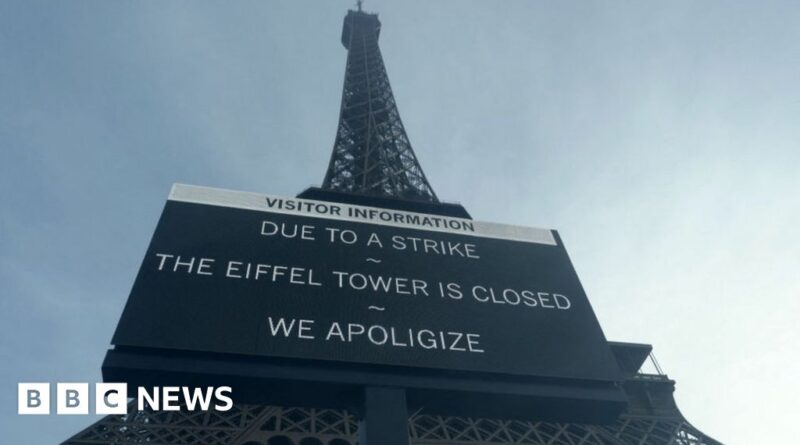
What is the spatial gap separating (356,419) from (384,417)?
1592 centimetres

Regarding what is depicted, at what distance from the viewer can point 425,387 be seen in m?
9.68

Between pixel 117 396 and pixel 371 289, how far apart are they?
13.5 feet

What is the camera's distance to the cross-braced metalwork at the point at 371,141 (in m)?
33.0

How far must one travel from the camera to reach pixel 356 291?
1074cm

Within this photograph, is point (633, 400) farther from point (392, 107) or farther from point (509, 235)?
point (392, 107)

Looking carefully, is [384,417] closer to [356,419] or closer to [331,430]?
[331,430]

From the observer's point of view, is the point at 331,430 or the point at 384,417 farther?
the point at 331,430

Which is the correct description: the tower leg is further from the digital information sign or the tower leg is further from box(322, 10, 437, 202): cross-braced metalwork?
box(322, 10, 437, 202): cross-braced metalwork

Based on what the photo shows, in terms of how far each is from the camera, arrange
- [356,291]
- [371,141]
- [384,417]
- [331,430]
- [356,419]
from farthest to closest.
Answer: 1. [371,141]
2. [356,419]
3. [331,430]
4. [356,291]
5. [384,417]

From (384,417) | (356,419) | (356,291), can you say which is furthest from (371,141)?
(384,417)

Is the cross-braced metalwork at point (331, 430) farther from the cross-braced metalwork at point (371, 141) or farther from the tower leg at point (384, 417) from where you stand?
the cross-braced metalwork at point (371, 141)

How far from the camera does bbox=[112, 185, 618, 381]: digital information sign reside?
9656mm

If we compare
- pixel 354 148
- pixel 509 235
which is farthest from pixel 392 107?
pixel 509 235

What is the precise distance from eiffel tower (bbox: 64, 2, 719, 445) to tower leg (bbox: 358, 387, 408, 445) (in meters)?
2.62
